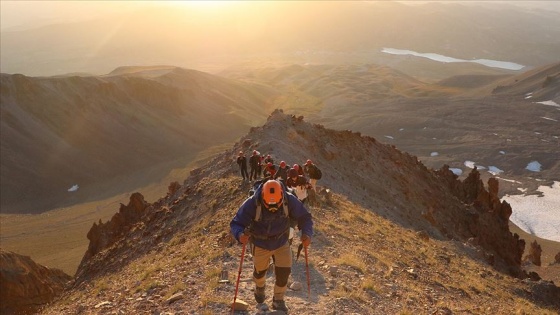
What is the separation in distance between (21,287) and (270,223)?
24117 millimetres

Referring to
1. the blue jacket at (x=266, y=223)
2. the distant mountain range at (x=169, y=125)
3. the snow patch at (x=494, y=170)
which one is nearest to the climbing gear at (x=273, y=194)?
the blue jacket at (x=266, y=223)

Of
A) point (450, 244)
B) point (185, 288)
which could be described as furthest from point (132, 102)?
point (185, 288)

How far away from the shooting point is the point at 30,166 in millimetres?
80938

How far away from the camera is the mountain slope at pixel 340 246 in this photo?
42.9 ft

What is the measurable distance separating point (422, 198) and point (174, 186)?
17261mm

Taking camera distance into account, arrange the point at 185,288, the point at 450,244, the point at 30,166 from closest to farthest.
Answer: the point at 185,288 → the point at 450,244 → the point at 30,166

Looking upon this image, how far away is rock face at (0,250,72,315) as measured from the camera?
27.4 meters

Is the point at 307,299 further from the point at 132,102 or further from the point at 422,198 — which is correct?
the point at 132,102

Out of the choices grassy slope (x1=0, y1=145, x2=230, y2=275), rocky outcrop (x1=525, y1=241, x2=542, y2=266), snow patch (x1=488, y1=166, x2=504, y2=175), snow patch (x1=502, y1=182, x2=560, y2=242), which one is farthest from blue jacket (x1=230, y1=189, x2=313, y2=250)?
snow patch (x1=488, y1=166, x2=504, y2=175)

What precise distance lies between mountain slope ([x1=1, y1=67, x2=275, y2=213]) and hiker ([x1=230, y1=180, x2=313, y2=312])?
69.0m

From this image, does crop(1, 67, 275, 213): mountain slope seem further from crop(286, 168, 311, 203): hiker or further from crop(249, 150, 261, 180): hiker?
crop(286, 168, 311, 203): hiker

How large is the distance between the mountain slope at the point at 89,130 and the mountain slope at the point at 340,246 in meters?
48.9

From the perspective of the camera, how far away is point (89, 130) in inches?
3757

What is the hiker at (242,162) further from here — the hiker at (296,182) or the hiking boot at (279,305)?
the hiking boot at (279,305)
